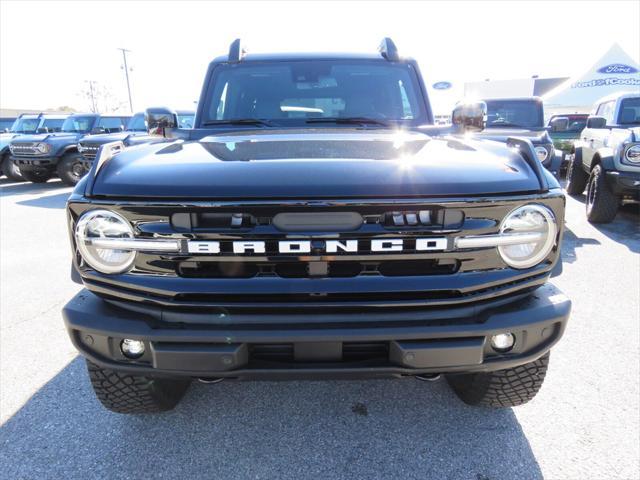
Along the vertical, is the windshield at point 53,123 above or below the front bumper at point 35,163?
above

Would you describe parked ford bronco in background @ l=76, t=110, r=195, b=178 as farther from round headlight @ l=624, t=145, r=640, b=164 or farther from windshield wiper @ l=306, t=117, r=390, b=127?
round headlight @ l=624, t=145, r=640, b=164

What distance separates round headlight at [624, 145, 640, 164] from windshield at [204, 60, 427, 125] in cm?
425

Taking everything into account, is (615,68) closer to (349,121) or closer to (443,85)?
(443,85)

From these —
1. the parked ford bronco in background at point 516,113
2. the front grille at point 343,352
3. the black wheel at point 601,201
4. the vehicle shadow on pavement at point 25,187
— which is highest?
the parked ford bronco in background at point 516,113

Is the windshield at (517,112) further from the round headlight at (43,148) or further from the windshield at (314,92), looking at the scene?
the round headlight at (43,148)

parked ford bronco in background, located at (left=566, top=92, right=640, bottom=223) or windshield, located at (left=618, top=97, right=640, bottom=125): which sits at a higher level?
windshield, located at (left=618, top=97, right=640, bottom=125)

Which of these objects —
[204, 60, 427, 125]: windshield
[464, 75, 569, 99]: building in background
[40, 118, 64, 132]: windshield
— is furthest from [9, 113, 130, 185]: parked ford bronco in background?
[464, 75, 569, 99]: building in background

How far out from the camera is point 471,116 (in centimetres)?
281

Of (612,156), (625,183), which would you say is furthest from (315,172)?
(612,156)

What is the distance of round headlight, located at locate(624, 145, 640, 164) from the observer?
5633 millimetres

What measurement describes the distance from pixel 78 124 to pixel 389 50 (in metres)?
11.8

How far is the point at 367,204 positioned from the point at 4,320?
11.0 feet

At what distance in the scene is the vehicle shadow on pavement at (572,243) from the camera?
4876 mm

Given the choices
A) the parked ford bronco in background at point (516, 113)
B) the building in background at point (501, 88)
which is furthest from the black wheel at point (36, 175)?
the building in background at point (501, 88)
